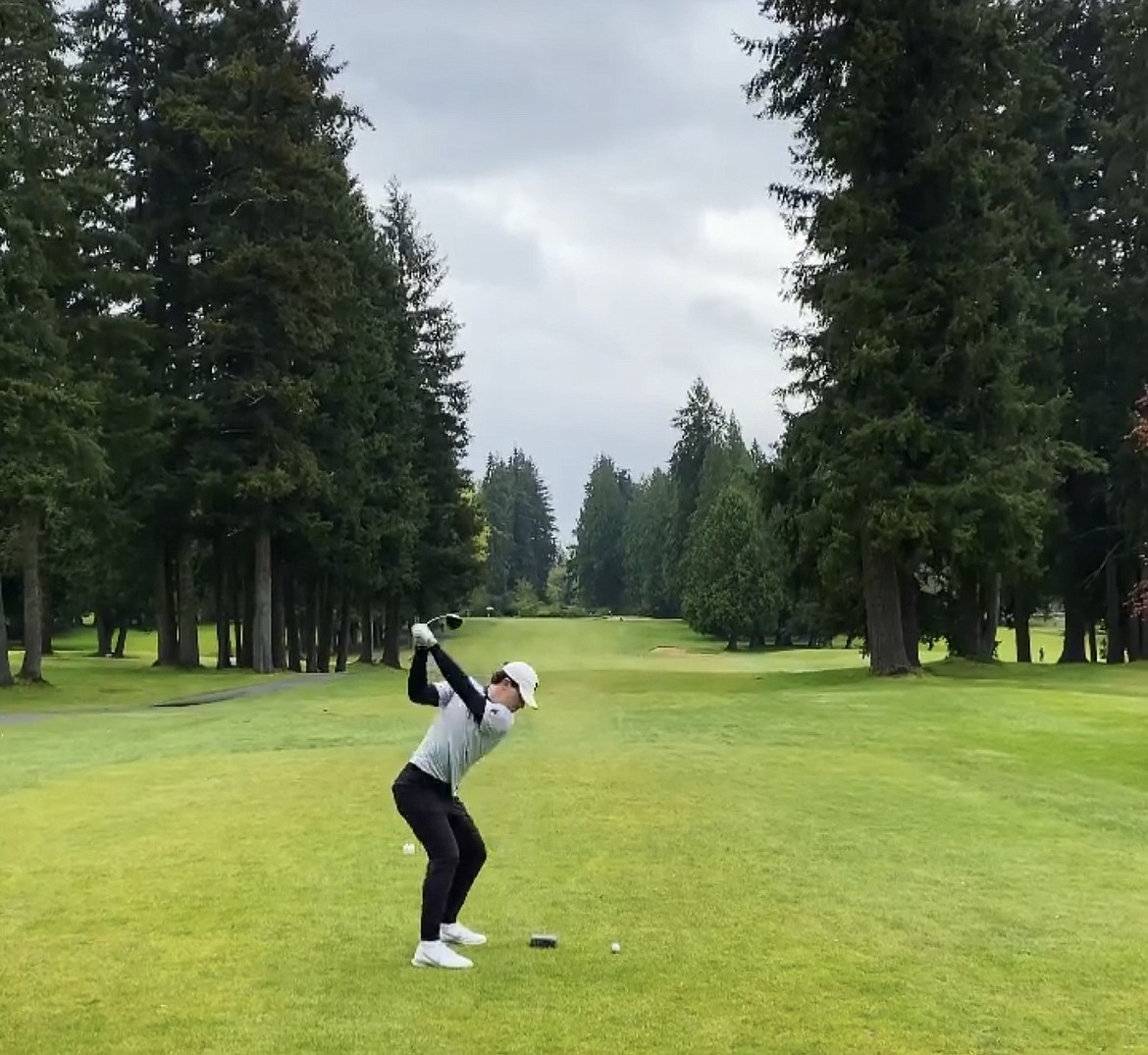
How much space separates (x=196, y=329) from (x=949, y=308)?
21793 millimetres

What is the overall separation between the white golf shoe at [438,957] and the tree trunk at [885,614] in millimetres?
26060

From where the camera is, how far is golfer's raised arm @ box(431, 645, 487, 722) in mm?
7172

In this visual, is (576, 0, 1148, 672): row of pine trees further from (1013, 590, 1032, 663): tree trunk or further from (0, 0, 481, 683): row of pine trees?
(0, 0, 481, 683): row of pine trees

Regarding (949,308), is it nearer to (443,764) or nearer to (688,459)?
(443,764)

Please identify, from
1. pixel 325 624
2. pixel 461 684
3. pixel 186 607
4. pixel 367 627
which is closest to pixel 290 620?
pixel 325 624

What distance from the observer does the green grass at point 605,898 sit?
6.40 m

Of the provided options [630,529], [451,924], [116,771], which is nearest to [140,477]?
[116,771]

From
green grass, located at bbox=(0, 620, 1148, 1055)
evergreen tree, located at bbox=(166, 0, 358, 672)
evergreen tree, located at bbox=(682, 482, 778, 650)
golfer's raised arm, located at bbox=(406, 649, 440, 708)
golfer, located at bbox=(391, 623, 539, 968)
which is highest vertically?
evergreen tree, located at bbox=(166, 0, 358, 672)

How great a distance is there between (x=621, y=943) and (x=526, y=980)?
993mm

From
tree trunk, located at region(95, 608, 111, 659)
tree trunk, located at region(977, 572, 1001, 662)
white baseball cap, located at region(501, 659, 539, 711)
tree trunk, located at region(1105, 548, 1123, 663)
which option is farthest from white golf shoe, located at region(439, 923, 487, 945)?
tree trunk, located at region(95, 608, 111, 659)

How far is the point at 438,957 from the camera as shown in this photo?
24.1ft

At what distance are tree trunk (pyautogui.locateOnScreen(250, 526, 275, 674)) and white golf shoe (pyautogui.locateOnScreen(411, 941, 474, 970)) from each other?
32.8 m

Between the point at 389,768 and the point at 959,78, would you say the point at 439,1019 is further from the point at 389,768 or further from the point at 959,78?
the point at 959,78

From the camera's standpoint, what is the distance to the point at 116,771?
16.6m
